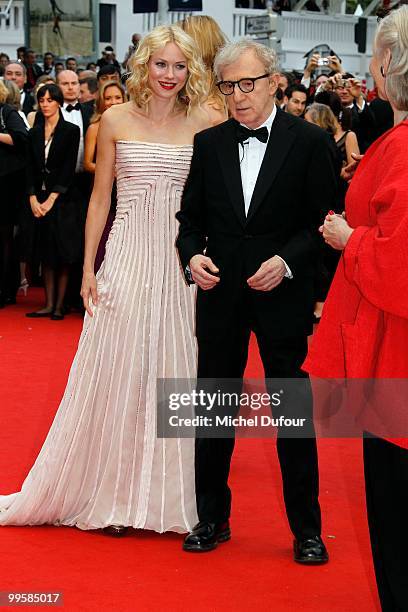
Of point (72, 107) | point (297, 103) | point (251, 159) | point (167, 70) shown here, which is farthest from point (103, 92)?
point (251, 159)

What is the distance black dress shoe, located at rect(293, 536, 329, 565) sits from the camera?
14.1ft

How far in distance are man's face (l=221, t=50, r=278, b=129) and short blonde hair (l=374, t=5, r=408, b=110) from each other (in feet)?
3.46

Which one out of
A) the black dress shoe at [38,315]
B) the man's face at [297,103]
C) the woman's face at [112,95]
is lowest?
the black dress shoe at [38,315]

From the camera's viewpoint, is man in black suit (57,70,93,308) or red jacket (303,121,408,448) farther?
man in black suit (57,70,93,308)

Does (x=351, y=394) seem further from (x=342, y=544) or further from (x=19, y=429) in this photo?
(x=19, y=429)

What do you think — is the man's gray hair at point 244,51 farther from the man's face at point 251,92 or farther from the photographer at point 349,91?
the photographer at point 349,91

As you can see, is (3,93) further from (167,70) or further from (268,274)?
(268,274)

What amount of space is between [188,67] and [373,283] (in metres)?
1.95

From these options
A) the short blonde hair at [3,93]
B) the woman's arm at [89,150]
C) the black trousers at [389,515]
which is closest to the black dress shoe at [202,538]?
the black trousers at [389,515]

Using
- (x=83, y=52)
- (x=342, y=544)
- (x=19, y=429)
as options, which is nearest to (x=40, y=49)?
(x=83, y=52)

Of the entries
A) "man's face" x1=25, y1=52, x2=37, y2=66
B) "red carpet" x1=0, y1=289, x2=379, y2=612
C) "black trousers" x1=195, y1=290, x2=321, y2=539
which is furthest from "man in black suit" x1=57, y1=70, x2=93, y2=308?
"man's face" x1=25, y1=52, x2=37, y2=66

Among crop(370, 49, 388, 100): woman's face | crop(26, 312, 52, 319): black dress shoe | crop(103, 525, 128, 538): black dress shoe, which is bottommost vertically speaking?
crop(26, 312, 52, 319): black dress shoe

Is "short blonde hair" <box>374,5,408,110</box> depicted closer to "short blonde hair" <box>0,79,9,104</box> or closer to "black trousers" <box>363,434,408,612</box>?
"black trousers" <box>363,434,408,612</box>

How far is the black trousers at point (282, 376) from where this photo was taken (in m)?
4.25
